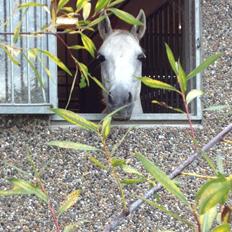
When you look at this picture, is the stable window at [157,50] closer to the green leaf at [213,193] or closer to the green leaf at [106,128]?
the green leaf at [106,128]

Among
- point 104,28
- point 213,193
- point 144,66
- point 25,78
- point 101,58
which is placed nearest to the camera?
point 213,193

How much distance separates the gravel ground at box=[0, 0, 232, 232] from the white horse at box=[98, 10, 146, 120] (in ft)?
0.64

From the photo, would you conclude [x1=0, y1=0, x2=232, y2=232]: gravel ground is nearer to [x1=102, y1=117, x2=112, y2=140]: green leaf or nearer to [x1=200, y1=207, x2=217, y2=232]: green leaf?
[x1=102, y1=117, x2=112, y2=140]: green leaf

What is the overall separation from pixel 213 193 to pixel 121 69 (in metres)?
2.42

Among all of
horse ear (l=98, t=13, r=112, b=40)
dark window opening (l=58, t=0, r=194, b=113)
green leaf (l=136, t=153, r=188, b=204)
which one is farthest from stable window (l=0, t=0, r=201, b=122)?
green leaf (l=136, t=153, r=188, b=204)

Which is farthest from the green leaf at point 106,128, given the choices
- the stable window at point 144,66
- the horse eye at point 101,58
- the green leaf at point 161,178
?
the horse eye at point 101,58

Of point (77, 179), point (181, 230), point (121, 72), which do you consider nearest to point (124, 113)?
point (121, 72)

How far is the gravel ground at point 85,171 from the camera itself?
286cm

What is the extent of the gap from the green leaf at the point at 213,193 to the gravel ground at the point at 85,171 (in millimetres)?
2235

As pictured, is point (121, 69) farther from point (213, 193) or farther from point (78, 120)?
point (213, 193)

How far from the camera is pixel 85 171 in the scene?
295cm

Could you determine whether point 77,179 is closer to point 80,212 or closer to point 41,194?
point 80,212

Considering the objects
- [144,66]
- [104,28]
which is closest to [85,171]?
[104,28]

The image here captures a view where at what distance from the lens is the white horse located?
284 cm
